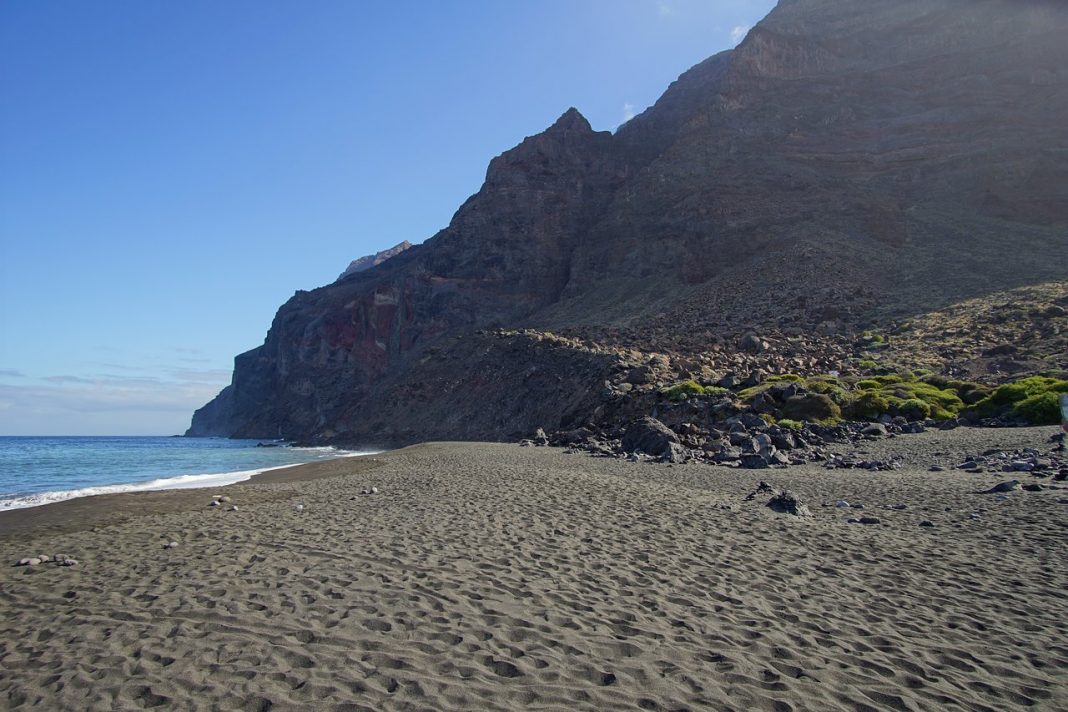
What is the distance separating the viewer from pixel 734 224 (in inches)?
2926

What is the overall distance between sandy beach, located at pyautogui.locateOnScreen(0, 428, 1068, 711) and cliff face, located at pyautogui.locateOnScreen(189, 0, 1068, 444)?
27199 mm

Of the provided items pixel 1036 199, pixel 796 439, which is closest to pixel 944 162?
pixel 1036 199

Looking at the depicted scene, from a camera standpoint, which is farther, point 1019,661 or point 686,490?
point 686,490

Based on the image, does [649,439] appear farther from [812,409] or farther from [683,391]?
[812,409]

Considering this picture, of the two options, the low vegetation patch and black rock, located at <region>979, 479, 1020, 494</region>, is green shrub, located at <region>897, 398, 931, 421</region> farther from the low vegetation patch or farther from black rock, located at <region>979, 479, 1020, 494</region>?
black rock, located at <region>979, 479, 1020, 494</region>

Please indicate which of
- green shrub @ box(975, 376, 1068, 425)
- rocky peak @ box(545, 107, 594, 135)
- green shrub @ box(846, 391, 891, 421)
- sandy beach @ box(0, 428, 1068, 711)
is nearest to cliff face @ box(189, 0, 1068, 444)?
rocky peak @ box(545, 107, 594, 135)

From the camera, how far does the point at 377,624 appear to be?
6.74 meters

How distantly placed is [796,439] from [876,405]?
7.56m

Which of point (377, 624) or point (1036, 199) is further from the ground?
point (1036, 199)

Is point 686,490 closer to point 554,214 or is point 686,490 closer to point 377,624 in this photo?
point 377,624

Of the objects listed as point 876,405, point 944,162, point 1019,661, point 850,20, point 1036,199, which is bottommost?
point 1019,661

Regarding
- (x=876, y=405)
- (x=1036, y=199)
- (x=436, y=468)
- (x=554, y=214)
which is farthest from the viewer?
(x=554, y=214)

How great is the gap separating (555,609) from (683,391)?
2711 cm

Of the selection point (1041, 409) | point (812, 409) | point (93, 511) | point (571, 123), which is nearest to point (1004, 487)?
point (1041, 409)
